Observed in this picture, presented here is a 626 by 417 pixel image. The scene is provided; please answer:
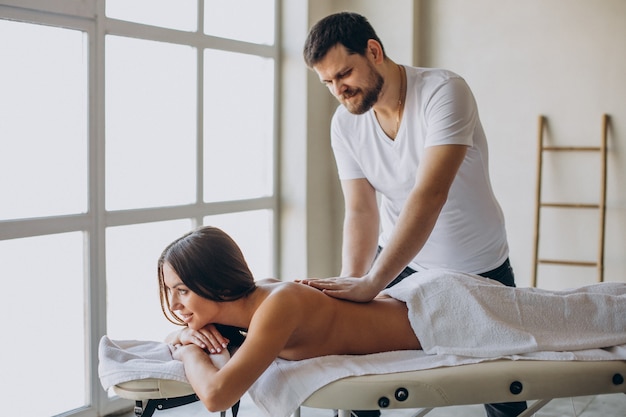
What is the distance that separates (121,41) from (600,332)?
6.75 feet

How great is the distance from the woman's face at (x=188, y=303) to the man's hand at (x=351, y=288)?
9.2 inches

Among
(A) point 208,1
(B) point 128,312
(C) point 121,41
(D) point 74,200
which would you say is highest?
(A) point 208,1

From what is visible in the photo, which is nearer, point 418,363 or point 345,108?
point 418,363

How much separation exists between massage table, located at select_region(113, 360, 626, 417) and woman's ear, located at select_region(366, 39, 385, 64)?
0.86m

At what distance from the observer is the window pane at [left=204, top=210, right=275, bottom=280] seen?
3615 mm

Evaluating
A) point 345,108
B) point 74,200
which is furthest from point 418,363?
point 74,200

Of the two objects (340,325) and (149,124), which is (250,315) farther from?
(149,124)

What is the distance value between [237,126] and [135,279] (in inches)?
38.2

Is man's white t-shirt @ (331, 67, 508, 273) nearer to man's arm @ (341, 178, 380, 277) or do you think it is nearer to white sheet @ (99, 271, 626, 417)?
man's arm @ (341, 178, 380, 277)

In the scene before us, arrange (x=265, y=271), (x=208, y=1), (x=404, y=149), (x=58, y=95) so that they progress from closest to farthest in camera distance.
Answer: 1. (x=404, y=149)
2. (x=58, y=95)
3. (x=208, y=1)
4. (x=265, y=271)

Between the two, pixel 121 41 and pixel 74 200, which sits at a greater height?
pixel 121 41

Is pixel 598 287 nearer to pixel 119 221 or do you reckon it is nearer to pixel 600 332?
pixel 600 332

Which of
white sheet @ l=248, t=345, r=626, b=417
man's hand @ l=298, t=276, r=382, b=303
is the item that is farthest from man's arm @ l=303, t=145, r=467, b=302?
white sheet @ l=248, t=345, r=626, b=417

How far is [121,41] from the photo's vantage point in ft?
9.48
